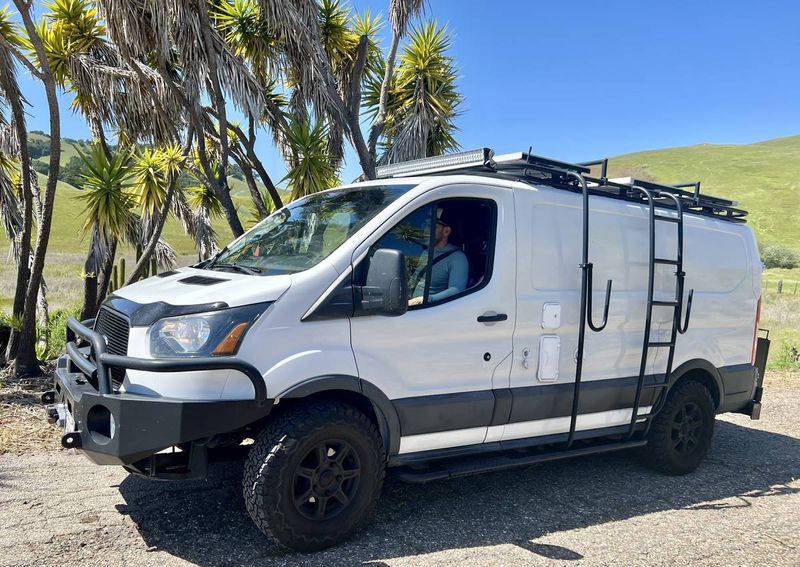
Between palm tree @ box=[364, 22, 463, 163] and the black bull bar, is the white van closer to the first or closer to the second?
the black bull bar

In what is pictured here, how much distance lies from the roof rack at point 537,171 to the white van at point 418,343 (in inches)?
0.9

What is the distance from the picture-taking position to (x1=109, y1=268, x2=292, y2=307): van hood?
11.7 feet

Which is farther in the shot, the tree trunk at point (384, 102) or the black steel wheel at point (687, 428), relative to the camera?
the tree trunk at point (384, 102)

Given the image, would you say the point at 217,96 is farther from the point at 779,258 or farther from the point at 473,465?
the point at 779,258

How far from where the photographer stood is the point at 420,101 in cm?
1212

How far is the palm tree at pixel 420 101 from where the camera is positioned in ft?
39.1

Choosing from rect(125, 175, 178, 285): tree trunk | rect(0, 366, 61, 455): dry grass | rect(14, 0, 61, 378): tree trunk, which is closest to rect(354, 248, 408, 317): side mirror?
rect(0, 366, 61, 455): dry grass

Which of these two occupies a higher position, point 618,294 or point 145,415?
point 618,294

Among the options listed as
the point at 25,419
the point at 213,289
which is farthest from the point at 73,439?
the point at 25,419

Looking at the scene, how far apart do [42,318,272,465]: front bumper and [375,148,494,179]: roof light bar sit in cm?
229

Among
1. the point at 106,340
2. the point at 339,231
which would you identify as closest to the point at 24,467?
the point at 106,340

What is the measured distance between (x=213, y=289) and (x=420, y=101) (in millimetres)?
9159

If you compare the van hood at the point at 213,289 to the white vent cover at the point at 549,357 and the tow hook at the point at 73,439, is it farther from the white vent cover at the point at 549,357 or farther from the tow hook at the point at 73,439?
the white vent cover at the point at 549,357

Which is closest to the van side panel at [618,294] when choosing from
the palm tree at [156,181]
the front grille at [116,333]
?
the front grille at [116,333]
